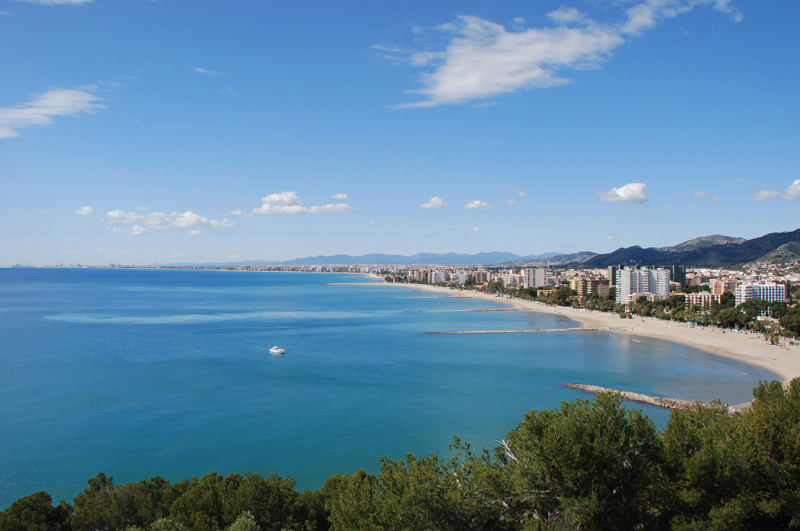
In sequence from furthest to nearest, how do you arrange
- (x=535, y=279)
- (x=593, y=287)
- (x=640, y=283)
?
(x=535, y=279), (x=593, y=287), (x=640, y=283)

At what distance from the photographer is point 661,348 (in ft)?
103

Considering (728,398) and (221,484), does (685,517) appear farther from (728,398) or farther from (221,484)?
(728,398)

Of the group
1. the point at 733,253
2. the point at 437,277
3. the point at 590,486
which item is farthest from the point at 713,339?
the point at 733,253

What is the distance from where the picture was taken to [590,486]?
659cm

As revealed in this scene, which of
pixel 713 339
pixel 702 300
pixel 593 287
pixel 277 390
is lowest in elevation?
pixel 277 390

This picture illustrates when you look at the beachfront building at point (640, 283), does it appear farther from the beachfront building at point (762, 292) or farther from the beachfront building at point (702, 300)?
the beachfront building at point (762, 292)

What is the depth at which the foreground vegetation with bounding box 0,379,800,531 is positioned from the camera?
659cm

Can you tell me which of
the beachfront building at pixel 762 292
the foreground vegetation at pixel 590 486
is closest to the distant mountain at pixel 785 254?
the beachfront building at pixel 762 292

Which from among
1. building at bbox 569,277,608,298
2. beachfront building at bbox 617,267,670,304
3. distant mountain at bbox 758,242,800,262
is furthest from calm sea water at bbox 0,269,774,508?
distant mountain at bbox 758,242,800,262

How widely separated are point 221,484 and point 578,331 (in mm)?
35459

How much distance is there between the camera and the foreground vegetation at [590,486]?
6.59 meters

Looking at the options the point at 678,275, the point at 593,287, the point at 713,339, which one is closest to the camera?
the point at 713,339

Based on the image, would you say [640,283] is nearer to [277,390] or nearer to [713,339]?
[713,339]

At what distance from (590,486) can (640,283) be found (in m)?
63.5
